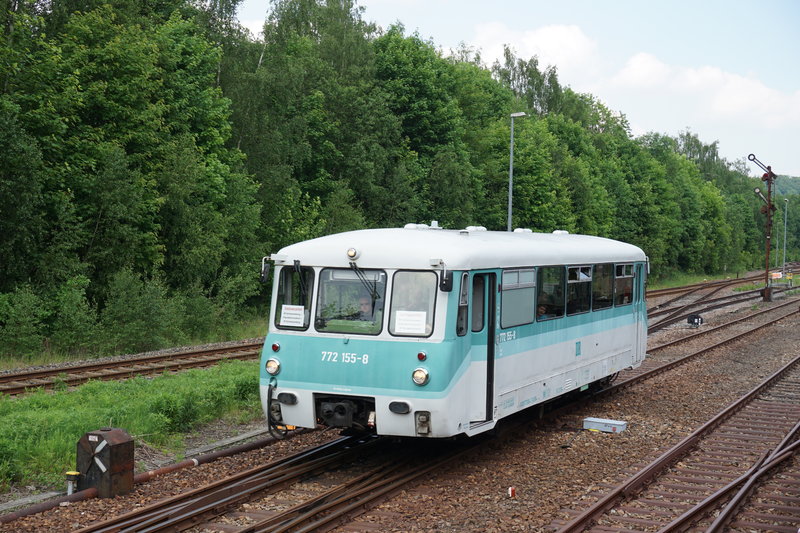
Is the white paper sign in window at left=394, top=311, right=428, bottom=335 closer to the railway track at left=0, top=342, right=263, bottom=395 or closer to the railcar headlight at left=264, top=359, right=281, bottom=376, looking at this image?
the railcar headlight at left=264, top=359, right=281, bottom=376

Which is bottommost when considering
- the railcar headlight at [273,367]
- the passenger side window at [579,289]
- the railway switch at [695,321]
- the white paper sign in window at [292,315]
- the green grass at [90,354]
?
the green grass at [90,354]

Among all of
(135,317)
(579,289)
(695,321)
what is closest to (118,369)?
(135,317)

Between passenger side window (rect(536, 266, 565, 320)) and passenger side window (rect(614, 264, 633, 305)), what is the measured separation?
3.23 meters

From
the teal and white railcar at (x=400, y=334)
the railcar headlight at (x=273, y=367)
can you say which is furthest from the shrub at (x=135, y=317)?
the railcar headlight at (x=273, y=367)

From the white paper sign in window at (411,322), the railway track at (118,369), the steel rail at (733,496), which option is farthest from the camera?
the railway track at (118,369)

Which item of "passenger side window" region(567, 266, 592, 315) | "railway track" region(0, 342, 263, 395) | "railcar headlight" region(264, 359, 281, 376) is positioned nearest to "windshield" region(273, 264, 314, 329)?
"railcar headlight" region(264, 359, 281, 376)

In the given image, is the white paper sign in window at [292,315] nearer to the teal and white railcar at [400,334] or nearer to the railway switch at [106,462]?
the teal and white railcar at [400,334]

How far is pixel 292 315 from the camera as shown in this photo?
11.1 m

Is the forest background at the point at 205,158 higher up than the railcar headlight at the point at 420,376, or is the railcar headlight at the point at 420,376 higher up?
the forest background at the point at 205,158

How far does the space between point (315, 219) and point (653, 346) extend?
57.0ft

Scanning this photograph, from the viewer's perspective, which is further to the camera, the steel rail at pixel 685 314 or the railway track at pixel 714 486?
the steel rail at pixel 685 314

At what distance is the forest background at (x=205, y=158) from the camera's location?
78.1 feet

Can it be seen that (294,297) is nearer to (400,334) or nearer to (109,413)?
(400,334)

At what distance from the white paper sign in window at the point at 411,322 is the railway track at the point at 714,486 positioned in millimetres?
2802
